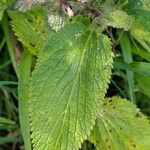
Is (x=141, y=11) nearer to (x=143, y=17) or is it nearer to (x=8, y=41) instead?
(x=143, y=17)

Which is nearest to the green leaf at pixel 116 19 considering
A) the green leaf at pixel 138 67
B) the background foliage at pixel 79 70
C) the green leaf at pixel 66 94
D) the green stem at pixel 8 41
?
the background foliage at pixel 79 70

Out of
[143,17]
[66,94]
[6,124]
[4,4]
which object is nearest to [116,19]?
[143,17]

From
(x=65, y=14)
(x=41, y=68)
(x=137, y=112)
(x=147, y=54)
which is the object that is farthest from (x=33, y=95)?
(x=147, y=54)

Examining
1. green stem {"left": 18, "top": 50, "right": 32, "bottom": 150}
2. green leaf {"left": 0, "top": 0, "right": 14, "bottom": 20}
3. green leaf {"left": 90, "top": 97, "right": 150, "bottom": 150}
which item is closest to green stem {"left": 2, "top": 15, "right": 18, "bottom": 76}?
green stem {"left": 18, "top": 50, "right": 32, "bottom": 150}

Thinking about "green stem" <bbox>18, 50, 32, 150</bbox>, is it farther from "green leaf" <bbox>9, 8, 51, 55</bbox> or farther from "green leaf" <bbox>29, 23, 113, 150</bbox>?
"green leaf" <bbox>29, 23, 113, 150</bbox>

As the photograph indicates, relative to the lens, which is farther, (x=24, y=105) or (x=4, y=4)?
(x=24, y=105)
